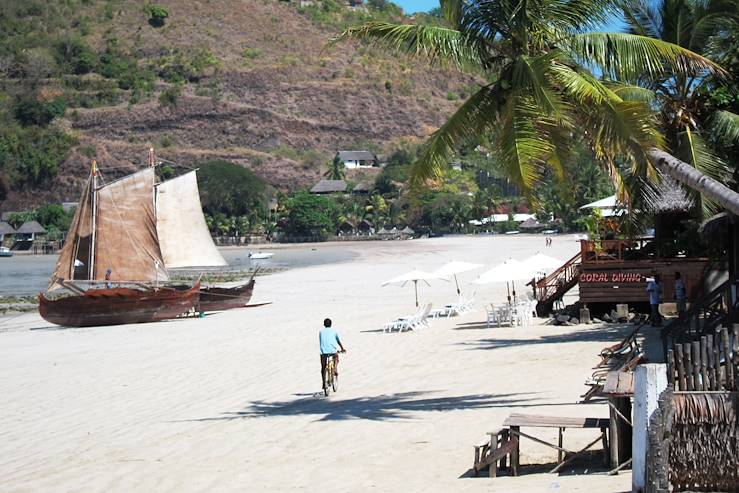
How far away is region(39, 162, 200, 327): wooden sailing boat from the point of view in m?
35.5

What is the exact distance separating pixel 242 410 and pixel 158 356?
869 centimetres

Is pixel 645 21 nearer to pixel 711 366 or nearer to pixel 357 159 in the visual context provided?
pixel 711 366

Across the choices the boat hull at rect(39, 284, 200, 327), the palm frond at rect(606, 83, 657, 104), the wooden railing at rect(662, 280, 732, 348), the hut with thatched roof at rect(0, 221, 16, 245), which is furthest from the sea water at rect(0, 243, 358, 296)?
the wooden railing at rect(662, 280, 732, 348)

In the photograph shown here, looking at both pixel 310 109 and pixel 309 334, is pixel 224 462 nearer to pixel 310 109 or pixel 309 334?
pixel 309 334

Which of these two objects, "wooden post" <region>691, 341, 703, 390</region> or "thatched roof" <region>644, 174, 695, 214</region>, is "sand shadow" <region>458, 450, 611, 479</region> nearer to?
"wooden post" <region>691, 341, 703, 390</region>

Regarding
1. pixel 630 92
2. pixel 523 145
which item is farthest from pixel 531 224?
pixel 523 145

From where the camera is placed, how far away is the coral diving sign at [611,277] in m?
22.9

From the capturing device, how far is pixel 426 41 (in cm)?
1289

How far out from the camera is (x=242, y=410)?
1492 centimetres

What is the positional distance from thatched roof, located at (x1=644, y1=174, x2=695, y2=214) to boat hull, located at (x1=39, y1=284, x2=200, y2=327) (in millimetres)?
19522

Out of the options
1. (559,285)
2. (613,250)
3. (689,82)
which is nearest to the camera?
(689,82)

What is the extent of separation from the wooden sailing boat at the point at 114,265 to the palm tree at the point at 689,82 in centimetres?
2143

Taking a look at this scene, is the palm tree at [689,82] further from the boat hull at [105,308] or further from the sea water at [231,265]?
the sea water at [231,265]

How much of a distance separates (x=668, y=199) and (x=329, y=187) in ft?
396
